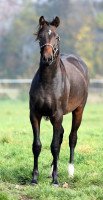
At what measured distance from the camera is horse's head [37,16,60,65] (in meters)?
8.74

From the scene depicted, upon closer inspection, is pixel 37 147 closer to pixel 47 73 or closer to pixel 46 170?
pixel 46 170

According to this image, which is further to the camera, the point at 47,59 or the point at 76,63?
the point at 76,63

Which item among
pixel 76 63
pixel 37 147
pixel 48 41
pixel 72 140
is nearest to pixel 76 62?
pixel 76 63

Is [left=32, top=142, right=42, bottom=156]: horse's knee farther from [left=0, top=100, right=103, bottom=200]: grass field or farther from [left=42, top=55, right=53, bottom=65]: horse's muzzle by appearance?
[left=42, top=55, right=53, bottom=65]: horse's muzzle

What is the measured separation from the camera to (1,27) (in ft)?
155

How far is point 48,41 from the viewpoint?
29.1ft

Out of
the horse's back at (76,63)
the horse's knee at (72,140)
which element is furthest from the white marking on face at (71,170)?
the horse's back at (76,63)

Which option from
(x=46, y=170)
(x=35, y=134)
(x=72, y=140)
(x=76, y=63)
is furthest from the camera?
(x=76, y=63)

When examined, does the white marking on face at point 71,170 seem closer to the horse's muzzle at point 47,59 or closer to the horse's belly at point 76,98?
the horse's belly at point 76,98

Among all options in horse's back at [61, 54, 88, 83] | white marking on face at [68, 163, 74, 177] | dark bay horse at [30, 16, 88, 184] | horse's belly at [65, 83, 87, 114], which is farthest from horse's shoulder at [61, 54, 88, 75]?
white marking on face at [68, 163, 74, 177]

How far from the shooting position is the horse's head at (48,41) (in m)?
8.74

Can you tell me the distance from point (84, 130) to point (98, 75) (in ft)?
85.9

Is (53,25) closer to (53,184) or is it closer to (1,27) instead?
(53,184)

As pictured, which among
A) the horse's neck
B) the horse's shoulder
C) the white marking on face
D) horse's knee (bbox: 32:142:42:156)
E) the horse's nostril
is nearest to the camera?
the horse's nostril
